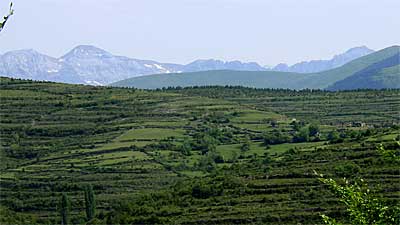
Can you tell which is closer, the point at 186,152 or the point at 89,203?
the point at 89,203

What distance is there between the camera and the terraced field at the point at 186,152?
56031 millimetres

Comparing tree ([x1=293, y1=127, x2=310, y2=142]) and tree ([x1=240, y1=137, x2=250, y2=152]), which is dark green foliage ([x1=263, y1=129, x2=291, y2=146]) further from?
tree ([x1=240, y1=137, x2=250, y2=152])

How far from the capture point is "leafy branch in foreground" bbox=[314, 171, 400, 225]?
44.4 feet

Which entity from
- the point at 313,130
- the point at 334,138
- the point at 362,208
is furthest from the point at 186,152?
the point at 362,208

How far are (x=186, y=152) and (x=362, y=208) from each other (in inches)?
3541

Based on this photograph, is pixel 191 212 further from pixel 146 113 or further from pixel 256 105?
pixel 256 105

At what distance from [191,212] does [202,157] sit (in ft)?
139

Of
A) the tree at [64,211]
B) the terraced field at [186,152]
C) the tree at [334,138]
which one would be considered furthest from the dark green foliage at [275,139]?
the tree at [64,211]

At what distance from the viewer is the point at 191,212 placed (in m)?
57.0

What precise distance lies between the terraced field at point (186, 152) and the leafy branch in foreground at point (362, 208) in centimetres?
755

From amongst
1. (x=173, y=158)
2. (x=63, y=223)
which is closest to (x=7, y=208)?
(x=63, y=223)

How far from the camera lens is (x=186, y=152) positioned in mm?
103375

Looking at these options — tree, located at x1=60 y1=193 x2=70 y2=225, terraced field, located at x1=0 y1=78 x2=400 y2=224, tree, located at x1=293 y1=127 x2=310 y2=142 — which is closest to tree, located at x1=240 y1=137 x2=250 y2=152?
terraced field, located at x1=0 y1=78 x2=400 y2=224

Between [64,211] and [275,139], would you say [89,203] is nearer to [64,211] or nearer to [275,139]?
[64,211]
